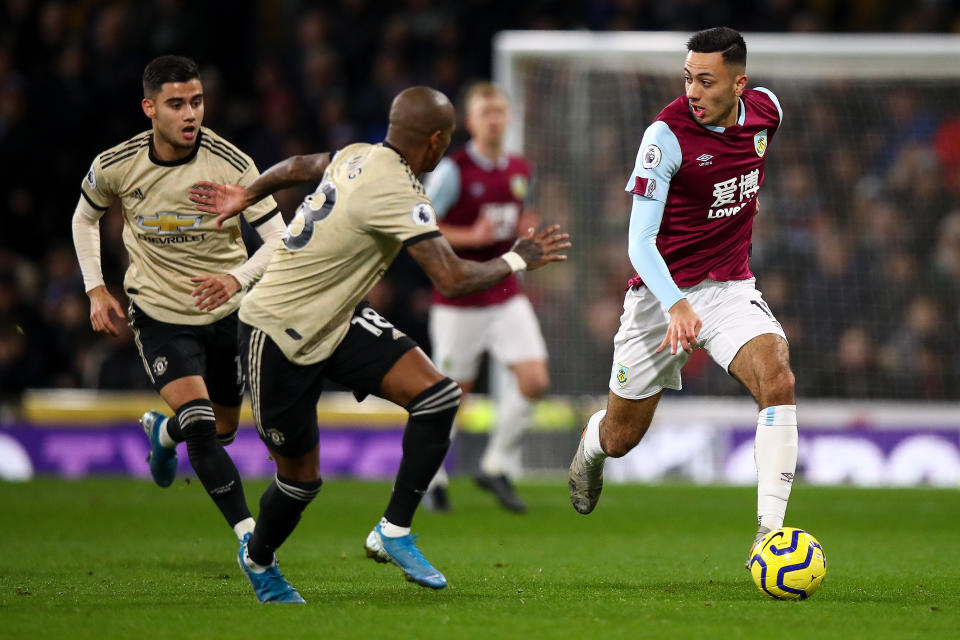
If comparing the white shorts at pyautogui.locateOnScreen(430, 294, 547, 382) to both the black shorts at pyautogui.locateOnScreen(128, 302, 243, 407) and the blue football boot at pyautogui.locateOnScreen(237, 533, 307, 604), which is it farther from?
the blue football boot at pyautogui.locateOnScreen(237, 533, 307, 604)

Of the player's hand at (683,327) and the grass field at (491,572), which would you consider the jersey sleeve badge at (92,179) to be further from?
the player's hand at (683,327)

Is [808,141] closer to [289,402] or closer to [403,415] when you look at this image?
[403,415]

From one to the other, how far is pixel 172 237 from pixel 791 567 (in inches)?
139

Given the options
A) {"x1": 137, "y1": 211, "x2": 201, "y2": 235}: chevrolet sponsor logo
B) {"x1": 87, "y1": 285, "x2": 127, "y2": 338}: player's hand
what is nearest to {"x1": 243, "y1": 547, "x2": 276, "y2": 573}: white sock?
{"x1": 87, "y1": 285, "x2": 127, "y2": 338}: player's hand

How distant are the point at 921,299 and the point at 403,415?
5.48 meters

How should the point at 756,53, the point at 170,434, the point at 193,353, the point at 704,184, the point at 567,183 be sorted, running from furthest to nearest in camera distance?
the point at 567,183 < the point at 756,53 < the point at 170,434 < the point at 193,353 < the point at 704,184

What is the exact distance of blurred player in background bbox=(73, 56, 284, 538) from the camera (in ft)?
21.4

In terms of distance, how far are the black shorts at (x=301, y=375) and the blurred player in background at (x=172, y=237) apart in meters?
1.21

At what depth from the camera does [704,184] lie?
608 centimetres

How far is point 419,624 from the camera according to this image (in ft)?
15.3

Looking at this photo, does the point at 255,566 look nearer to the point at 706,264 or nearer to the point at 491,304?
the point at 706,264

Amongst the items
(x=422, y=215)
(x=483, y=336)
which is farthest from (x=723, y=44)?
(x=483, y=336)

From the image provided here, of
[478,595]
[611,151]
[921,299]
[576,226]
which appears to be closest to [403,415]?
[576,226]

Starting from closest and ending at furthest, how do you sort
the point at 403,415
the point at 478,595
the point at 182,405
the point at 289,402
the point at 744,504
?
the point at 289,402 < the point at 478,595 < the point at 182,405 < the point at 744,504 < the point at 403,415
